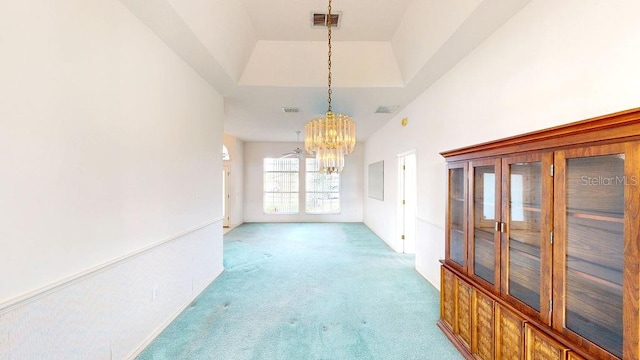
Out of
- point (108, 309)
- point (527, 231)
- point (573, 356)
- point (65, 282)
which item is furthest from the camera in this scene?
point (108, 309)

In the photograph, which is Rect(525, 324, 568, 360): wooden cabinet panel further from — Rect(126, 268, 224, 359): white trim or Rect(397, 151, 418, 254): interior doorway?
Rect(397, 151, 418, 254): interior doorway

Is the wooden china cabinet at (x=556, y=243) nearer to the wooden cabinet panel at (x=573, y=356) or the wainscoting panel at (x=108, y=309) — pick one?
the wooden cabinet panel at (x=573, y=356)

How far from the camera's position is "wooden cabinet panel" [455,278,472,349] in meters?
2.05

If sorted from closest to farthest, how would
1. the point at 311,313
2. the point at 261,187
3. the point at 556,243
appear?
the point at 556,243 < the point at 311,313 < the point at 261,187

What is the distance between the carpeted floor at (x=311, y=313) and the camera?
216 cm

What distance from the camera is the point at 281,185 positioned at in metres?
8.56

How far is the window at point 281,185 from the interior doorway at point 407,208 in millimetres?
4220

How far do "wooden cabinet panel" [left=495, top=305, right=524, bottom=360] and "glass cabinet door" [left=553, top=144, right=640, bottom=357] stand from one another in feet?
0.87

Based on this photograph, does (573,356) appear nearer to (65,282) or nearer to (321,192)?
(65,282)

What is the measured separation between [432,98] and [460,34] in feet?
Answer: 3.96

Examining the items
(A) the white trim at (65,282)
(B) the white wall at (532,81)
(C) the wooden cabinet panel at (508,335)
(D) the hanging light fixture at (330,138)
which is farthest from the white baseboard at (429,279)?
(A) the white trim at (65,282)

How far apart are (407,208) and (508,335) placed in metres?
3.52

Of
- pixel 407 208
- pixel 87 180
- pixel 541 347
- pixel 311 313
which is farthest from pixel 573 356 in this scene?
pixel 407 208

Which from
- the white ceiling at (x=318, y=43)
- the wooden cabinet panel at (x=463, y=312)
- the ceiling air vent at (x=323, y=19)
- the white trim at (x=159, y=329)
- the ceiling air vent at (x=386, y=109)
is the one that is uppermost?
the ceiling air vent at (x=323, y=19)
